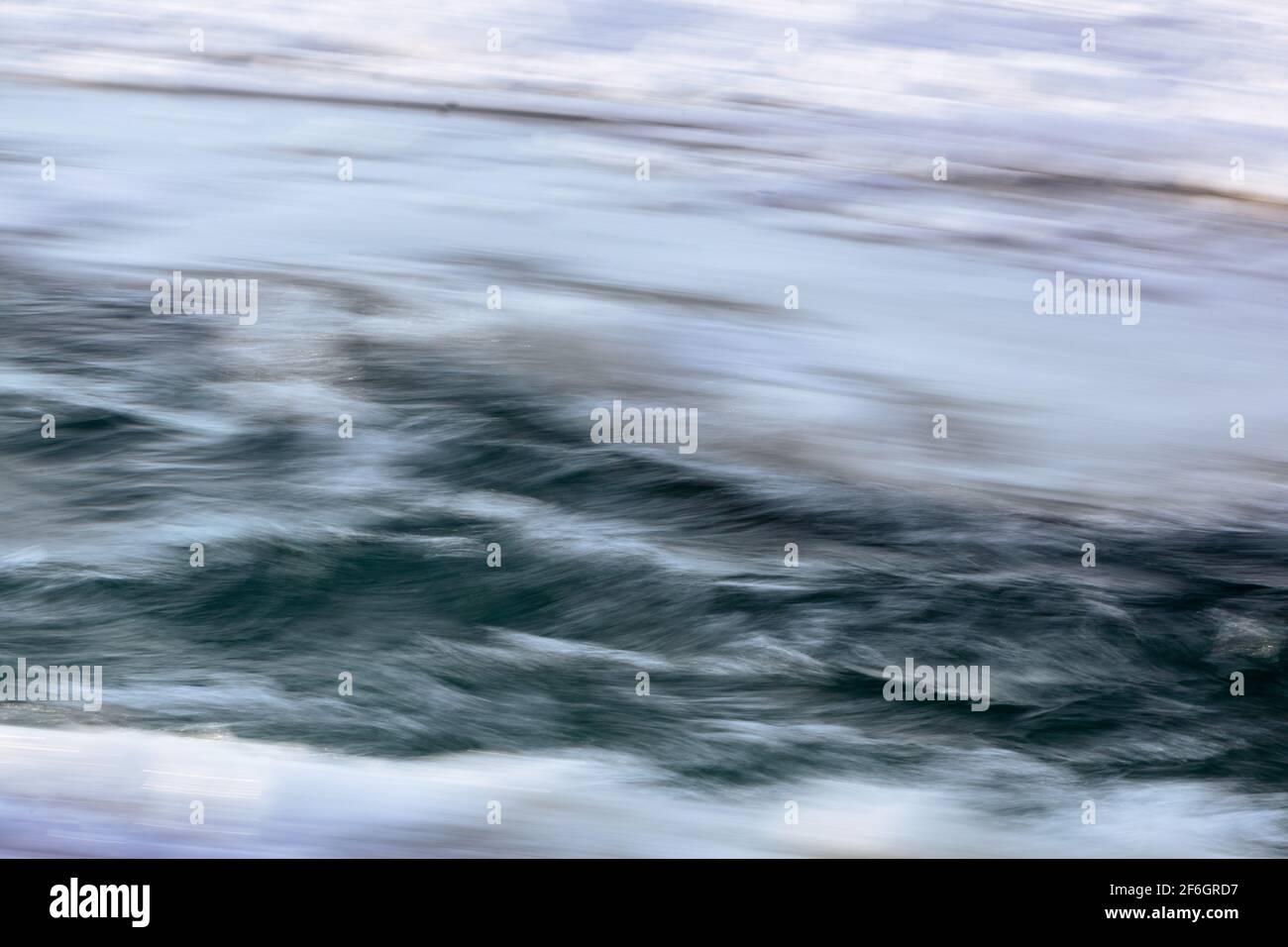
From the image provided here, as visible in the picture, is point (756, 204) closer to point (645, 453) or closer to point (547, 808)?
point (645, 453)

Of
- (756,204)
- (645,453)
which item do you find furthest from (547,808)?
(756,204)

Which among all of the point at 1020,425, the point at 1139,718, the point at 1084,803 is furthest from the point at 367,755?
the point at 1020,425

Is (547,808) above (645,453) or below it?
below

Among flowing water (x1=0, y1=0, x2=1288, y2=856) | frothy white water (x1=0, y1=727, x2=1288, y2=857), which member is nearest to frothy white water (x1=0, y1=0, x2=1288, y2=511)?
flowing water (x1=0, y1=0, x2=1288, y2=856)

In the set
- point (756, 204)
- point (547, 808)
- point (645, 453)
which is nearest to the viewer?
point (547, 808)

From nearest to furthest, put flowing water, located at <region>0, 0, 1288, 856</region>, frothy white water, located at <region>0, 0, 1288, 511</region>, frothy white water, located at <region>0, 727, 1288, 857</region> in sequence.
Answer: frothy white water, located at <region>0, 727, 1288, 857</region> < flowing water, located at <region>0, 0, 1288, 856</region> < frothy white water, located at <region>0, 0, 1288, 511</region>

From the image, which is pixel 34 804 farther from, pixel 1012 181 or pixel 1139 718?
pixel 1012 181

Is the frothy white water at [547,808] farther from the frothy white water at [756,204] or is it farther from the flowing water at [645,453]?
the frothy white water at [756,204]

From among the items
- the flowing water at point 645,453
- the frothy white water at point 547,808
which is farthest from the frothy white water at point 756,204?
the frothy white water at point 547,808

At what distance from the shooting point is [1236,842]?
320 cm

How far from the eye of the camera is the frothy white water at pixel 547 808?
298 cm

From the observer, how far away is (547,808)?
10.5 ft

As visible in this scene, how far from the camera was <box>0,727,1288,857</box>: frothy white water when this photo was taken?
2.98 meters

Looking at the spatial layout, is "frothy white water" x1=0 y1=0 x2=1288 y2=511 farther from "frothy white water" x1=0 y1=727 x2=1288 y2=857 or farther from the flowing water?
"frothy white water" x1=0 y1=727 x2=1288 y2=857
